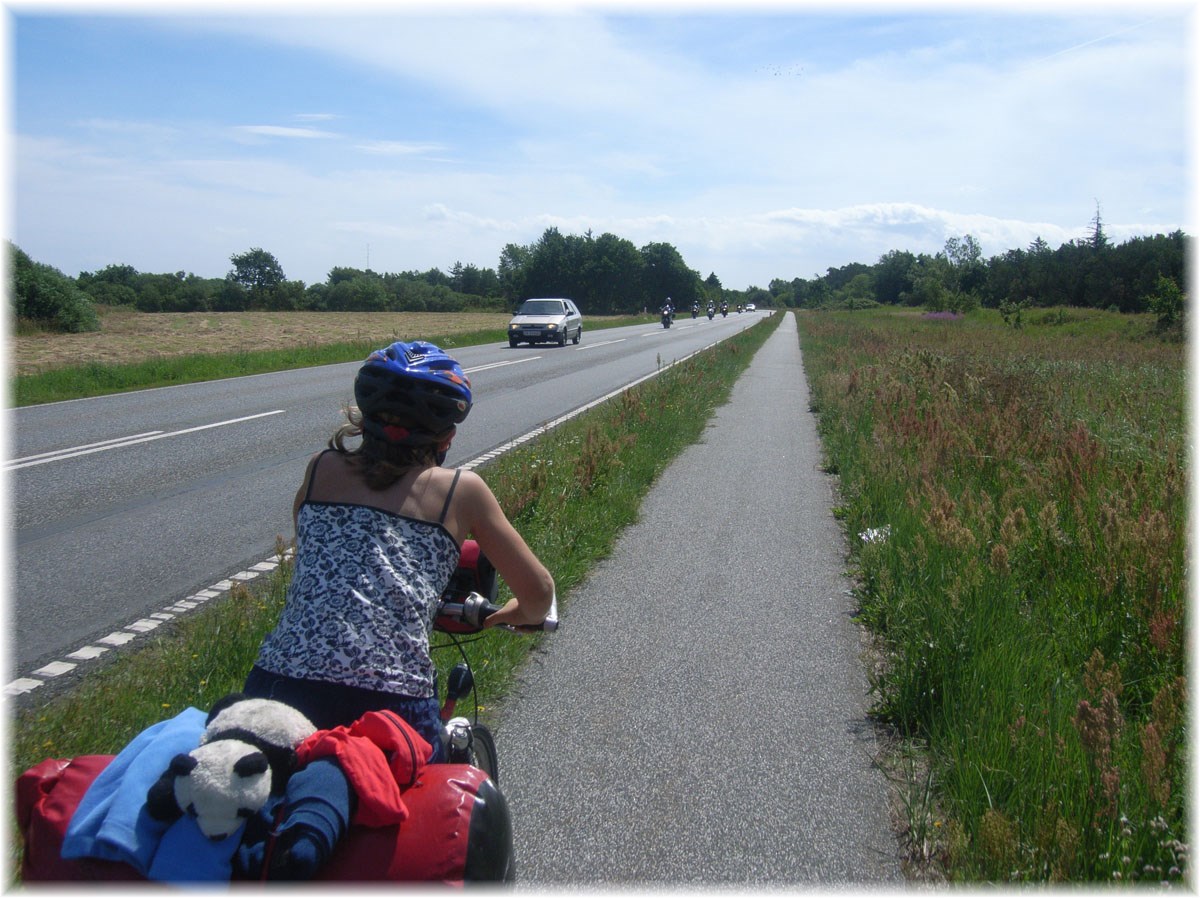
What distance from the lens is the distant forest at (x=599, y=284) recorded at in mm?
43312

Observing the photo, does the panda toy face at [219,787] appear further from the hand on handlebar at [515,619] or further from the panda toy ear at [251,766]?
the hand on handlebar at [515,619]

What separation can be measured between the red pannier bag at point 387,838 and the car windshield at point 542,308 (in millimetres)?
34737

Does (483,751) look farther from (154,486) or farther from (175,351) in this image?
(175,351)

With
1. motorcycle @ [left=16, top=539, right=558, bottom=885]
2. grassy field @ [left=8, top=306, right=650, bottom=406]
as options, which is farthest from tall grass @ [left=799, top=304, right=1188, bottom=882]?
grassy field @ [left=8, top=306, right=650, bottom=406]

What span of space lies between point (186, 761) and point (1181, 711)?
3.31 m

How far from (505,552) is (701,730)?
1.79 meters

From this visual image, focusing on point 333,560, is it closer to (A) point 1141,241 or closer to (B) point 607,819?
(B) point 607,819

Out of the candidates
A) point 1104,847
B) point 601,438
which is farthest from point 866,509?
point 1104,847

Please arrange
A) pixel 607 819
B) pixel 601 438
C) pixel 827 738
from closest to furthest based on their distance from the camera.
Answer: pixel 607 819 → pixel 827 738 → pixel 601 438

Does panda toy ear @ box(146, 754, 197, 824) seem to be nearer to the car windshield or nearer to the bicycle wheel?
the bicycle wheel

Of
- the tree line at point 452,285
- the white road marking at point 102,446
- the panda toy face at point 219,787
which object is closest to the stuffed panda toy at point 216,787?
the panda toy face at point 219,787

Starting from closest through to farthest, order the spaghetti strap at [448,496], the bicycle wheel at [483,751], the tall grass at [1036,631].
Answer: the spaghetti strap at [448,496], the bicycle wheel at [483,751], the tall grass at [1036,631]

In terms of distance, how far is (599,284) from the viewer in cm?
12600

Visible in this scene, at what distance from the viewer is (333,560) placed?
2131 millimetres
